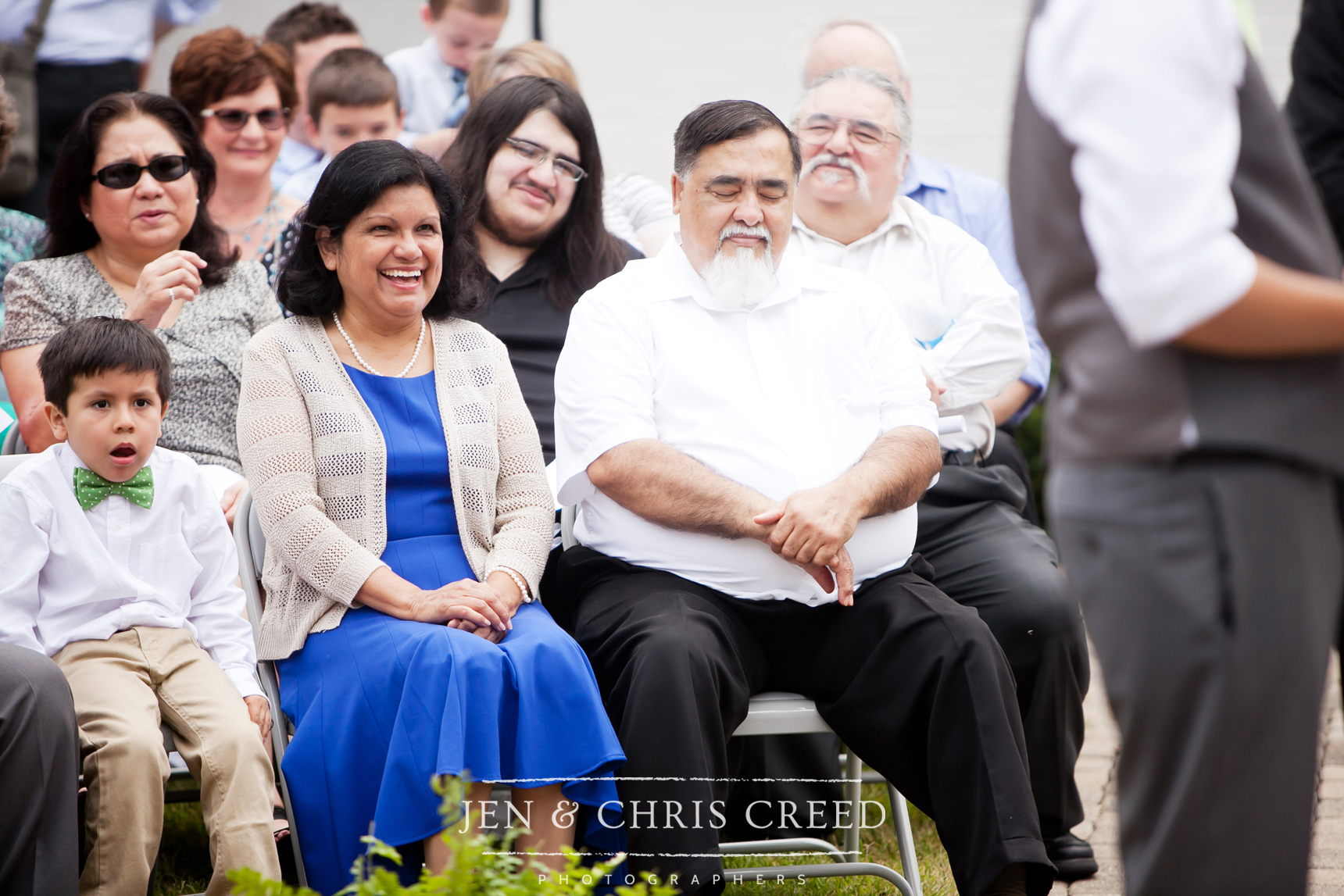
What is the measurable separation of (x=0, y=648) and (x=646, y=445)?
4.57ft

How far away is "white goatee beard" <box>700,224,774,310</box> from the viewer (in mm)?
3316

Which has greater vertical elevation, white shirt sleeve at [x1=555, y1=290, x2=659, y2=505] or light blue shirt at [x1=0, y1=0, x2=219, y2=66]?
light blue shirt at [x1=0, y1=0, x2=219, y2=66]

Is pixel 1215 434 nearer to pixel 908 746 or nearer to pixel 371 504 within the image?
pixel 908 746

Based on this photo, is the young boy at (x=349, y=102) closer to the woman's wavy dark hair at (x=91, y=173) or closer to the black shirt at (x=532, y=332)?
the woman's wavy dark hair at (x=91, y=173)

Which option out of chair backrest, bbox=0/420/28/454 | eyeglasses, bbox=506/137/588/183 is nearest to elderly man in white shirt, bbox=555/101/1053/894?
eyeglasses, bbox=506/137/588/183

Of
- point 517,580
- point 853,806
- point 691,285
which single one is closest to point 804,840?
point 853,806

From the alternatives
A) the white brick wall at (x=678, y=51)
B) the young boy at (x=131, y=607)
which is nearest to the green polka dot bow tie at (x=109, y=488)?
the young boy at (x=131, y=607)

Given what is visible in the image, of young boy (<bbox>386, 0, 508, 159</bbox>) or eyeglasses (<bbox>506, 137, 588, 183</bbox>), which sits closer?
eyeglasses (<bbox>506, 137, 588, 183</bbox>)

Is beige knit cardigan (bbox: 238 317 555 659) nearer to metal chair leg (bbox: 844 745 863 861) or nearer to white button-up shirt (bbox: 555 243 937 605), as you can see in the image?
white button-up shirt (bbox: 555 243 937 605)

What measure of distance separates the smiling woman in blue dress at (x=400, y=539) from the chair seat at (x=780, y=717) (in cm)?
36

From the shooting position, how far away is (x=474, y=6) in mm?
5703

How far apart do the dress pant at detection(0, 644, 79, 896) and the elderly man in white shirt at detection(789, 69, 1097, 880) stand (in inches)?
83.8

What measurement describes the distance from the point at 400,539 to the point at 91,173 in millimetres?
1498

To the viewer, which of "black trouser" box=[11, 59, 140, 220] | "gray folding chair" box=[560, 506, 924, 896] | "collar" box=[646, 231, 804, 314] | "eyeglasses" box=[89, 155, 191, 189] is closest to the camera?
"gray folding chair" box=[560, 506, 924, 896]
